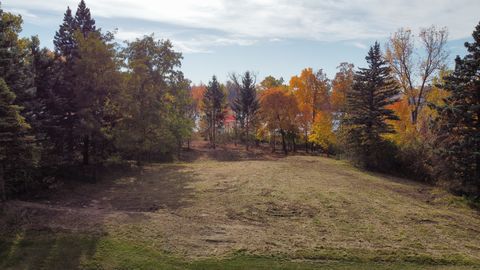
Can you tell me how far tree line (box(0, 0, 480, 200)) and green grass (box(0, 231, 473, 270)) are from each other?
14.6 feet

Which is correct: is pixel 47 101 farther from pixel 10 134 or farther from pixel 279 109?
pixel 279 109

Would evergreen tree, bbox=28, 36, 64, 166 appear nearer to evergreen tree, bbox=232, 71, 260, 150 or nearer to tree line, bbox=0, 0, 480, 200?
tree line, bbox=0, 0, 480, 200

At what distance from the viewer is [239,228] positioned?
Answer: 1210cm

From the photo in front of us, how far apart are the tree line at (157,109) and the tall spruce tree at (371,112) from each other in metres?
0.08

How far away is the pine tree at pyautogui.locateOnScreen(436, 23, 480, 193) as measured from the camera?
17188mm

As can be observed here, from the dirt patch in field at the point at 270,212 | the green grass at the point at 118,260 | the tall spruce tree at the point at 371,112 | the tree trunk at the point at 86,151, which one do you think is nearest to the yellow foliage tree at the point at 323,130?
the tall spruce tree at the point at 371,112

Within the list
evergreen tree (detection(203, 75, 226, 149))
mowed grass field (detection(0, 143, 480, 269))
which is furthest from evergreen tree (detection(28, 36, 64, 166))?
evergreen tree (detection(203, 75, 226, 149))

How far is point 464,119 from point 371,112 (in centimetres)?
886

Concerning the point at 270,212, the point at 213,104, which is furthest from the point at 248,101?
the point at 270,212

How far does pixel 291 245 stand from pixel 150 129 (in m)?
16.7

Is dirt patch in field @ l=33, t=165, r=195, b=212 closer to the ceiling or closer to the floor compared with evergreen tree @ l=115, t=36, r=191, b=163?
closer to the floor

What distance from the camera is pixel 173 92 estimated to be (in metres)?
27.3

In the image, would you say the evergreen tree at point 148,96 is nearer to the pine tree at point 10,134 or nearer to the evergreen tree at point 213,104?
the pine tree at point 10,134

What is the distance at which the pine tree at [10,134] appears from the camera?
11711 millimetres
